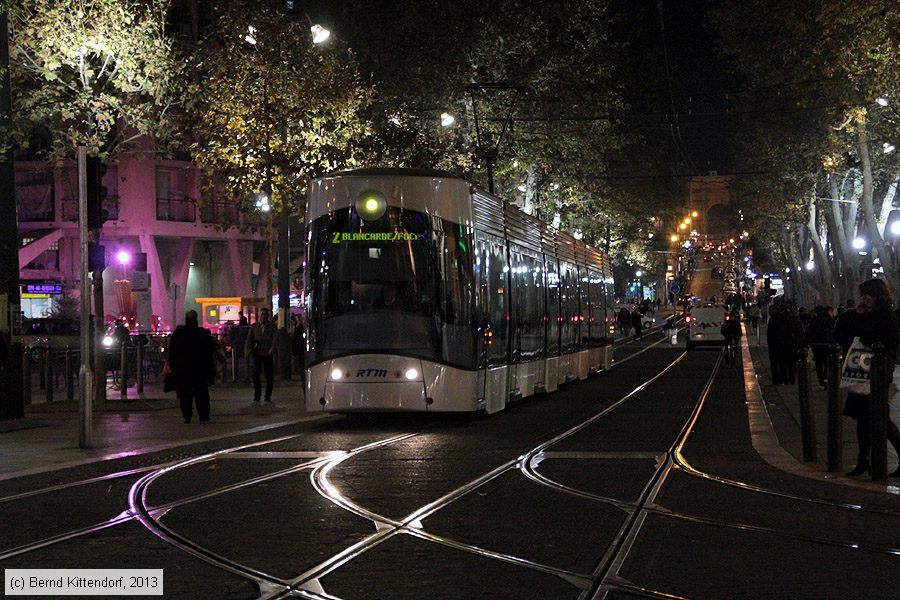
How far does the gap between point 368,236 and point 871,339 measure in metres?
8.63

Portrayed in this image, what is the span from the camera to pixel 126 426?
21.8 metres

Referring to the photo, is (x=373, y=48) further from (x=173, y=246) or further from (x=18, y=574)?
(x=18, y=574)

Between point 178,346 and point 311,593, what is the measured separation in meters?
14.7

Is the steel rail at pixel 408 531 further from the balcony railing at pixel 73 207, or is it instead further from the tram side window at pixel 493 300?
the balcony railing at pixel 73 207

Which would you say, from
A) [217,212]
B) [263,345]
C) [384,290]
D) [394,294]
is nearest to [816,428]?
[394,294]

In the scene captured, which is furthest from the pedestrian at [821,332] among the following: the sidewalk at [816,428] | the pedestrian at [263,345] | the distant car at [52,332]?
the distant car at [52,332]

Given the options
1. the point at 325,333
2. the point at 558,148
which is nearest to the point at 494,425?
the point at 325,333

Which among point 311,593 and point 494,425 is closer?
point 311,593

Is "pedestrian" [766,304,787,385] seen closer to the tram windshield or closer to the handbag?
the tram windshield

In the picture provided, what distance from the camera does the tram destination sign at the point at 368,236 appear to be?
2006 centimetres

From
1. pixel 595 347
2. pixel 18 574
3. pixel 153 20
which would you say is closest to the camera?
pixel 18 574

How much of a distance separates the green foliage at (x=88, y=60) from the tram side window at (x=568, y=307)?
Answer: 10718mm

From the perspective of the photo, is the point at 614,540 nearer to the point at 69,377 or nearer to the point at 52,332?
the point at 69,377

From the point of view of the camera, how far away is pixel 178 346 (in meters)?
22.1
